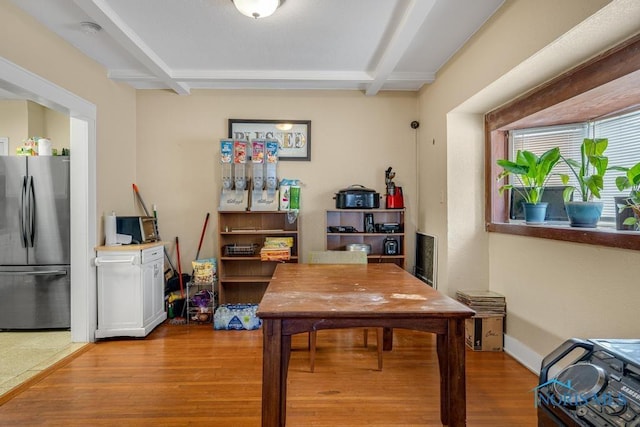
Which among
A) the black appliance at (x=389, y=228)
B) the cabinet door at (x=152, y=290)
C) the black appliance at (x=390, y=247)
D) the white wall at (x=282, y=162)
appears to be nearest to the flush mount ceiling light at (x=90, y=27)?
the white wall at (x=282, y=162)

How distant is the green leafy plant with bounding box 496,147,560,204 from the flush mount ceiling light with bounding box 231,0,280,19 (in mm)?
2064

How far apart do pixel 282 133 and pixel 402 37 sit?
1.84 metres

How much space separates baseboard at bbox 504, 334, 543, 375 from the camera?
244 cm

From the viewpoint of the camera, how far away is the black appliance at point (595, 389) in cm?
101

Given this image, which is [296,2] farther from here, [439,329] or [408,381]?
[408,381]

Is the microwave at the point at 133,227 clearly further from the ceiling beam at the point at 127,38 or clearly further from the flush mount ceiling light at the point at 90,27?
the flush mount ceiling light at the point at 90,27

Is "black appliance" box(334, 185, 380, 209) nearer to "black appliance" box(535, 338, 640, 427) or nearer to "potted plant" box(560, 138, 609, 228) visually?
"potted plant" box(560, 138, 609, 228)

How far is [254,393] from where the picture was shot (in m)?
2.19

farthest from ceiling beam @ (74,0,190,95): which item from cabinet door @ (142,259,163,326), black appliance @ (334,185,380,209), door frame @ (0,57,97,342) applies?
black appliance @ (334,185,380,209)

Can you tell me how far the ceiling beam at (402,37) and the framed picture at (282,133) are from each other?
3.28ft

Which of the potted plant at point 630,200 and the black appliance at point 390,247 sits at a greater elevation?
the potted plant at point 630,200

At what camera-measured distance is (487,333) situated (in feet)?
9.27

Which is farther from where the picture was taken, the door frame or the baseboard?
the door frame

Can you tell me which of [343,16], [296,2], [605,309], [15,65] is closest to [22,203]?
[15,65]
